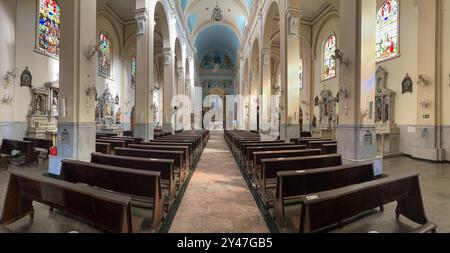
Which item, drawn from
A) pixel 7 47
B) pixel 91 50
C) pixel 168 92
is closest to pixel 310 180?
pixel 91 50

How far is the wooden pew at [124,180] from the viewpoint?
2951 mm

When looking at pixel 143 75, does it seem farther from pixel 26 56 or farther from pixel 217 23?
pixel 217 23

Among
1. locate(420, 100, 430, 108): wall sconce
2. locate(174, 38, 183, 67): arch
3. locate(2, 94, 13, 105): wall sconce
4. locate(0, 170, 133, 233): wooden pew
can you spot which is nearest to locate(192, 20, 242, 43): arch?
locate(174, 38, 183, 67): arch

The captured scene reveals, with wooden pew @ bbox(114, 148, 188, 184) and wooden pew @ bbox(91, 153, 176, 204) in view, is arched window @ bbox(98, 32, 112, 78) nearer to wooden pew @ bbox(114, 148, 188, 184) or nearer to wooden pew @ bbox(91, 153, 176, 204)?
wooden pew @ bbox(114, 148, 188, 184)

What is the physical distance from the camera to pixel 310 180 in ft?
10.7

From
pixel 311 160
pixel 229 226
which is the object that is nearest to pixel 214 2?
pixel 311 160

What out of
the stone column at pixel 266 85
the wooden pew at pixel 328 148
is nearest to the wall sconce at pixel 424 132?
the wooden pew at pixel 328 148

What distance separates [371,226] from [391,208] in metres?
0.89

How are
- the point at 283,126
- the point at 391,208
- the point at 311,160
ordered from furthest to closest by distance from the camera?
the point at 283,126 < the point at 311,160 < the point at 391,208

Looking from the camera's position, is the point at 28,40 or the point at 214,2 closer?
→ the point at 28,40

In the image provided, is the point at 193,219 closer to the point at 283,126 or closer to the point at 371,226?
the point at 371,226

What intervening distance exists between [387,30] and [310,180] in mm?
10866

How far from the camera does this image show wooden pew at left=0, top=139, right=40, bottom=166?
696 cm

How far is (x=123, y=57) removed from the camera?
18250 mm
